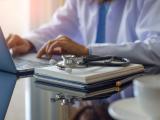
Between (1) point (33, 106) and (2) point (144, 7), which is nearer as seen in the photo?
(1) point (33, 106)

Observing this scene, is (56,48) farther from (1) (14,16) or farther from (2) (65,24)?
(1) (14,16)

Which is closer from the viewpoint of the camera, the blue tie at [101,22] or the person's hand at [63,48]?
the person's hand at [63,48]

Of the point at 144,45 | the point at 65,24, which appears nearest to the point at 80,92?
the point at 144,45

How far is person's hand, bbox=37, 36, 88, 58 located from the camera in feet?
3.36

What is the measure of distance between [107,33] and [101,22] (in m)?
0.06

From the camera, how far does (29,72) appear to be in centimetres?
93

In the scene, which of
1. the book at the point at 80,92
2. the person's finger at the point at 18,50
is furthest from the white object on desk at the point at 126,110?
the person's finger at the point at 18,50

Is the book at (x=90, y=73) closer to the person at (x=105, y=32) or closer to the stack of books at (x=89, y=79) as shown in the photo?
the stack of books at (x=89, y=79)

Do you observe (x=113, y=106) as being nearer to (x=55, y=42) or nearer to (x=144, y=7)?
(x=55, y=42)

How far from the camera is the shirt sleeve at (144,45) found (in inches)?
39.6

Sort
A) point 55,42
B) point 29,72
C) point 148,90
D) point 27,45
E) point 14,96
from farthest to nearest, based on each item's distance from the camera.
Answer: point 27,45 < point 55,42 < point 29,72 < point 14,96 < point 148,90

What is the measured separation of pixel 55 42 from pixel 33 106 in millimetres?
356

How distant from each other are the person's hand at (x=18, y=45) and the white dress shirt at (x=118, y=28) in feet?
0.12

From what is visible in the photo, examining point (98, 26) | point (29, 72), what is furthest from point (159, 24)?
point (29, 72)
